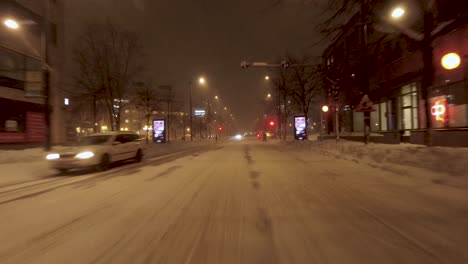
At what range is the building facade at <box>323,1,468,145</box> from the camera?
16188mm

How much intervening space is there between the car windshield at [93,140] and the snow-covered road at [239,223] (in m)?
5.18

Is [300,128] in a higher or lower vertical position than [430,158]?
higher

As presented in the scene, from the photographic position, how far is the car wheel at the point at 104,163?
1250cm

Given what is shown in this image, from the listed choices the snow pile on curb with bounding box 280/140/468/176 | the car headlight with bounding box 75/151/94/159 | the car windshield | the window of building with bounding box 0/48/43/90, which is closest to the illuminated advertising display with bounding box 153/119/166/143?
the window of building with bounding box 0/48/43/90

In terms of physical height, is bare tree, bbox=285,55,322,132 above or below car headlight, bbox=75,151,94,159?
above

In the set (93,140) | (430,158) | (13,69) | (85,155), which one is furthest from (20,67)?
(430,158)

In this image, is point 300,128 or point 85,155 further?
point 300,128

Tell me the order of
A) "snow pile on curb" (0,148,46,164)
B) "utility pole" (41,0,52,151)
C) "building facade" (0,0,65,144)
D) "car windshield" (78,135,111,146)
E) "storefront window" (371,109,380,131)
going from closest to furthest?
"car windshield" (78,135,111,146), "snow pile on curb" (0,148,46,164), "utility pole" (41,0,52,151), "building facade" (0,0,65,144), "storefront window" (371,109,380,131)

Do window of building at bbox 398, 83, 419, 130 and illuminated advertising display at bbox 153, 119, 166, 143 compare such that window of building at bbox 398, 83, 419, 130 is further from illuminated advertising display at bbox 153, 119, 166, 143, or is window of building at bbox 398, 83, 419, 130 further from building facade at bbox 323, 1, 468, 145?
illuminated advertising display at bbox 153, 119, 166, 143

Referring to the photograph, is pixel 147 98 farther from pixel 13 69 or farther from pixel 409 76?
pixel 409 76

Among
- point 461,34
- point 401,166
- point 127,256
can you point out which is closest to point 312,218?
point 127,256

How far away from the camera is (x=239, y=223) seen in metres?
4.89

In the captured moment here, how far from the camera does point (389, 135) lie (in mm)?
23375

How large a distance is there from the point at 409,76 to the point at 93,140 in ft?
69.8
